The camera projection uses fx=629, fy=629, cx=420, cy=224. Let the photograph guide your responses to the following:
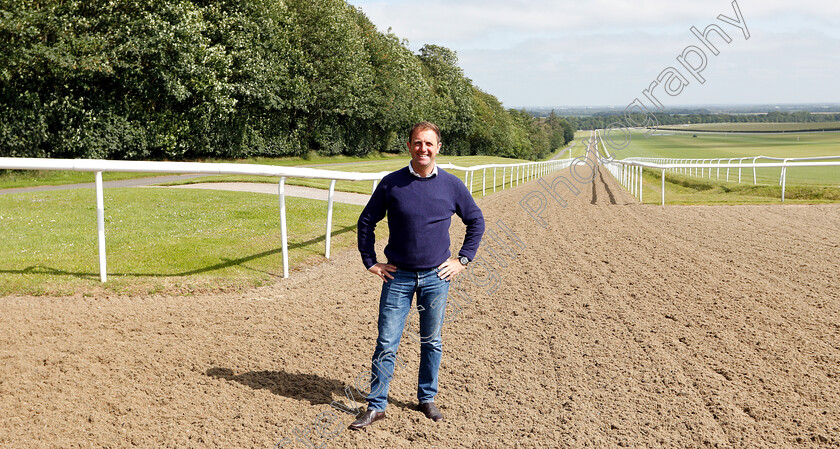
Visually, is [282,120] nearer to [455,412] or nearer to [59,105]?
[59,105]

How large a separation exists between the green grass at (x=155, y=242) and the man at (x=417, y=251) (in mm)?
3428

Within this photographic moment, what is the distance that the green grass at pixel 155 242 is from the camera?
6.44 m

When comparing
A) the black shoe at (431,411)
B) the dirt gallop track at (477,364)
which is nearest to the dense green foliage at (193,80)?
the dirt gallop track at (477,364)

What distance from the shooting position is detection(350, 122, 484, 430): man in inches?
136

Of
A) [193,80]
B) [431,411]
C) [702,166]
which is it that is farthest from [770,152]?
[431,411]

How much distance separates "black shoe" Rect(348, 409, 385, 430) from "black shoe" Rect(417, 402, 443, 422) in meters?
0.26

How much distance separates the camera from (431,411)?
12.0 feet

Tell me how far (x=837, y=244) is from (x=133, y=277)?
385 inches

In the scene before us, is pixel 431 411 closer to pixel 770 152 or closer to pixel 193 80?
pixel 193 80

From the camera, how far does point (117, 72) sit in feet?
83.1

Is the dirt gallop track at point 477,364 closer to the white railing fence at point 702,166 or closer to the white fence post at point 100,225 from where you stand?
the white fence post at point 100,225

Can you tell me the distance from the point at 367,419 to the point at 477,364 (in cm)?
126

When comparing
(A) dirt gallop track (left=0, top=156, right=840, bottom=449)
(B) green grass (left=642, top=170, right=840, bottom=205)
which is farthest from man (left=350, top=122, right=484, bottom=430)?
(B) green grass (left=642, top=170, right=840, bottom=205)

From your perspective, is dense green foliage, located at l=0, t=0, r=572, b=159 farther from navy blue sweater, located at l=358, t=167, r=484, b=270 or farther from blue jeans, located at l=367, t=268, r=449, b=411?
blue jeans, located at l=367, t=268, r=449, b=411
